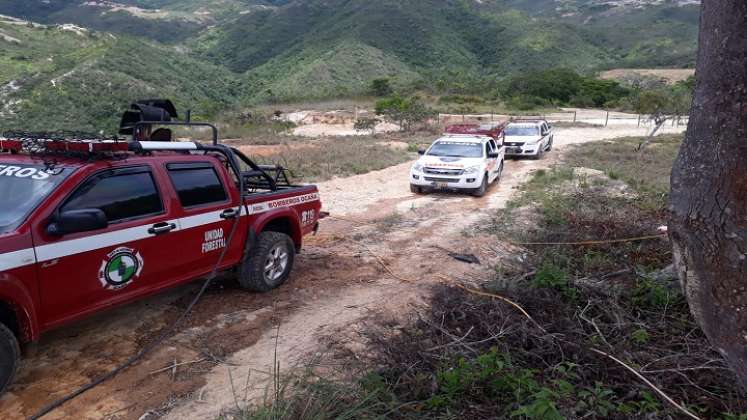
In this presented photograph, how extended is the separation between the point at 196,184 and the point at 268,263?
1.29 meters

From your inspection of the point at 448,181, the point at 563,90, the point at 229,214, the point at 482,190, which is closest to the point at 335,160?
the point at 448,181

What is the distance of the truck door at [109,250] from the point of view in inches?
147

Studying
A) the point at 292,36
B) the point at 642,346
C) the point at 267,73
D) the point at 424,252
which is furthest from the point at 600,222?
the point at 292,36

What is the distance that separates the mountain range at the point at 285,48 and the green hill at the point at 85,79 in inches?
7.4

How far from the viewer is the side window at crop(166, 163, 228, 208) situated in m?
4.86

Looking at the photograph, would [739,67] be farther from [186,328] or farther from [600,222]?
[600,222]

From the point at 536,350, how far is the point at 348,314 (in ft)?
6.95

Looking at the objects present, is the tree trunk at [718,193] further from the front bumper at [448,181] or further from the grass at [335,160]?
the grass at [335,160]

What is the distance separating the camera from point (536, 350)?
13.1ft

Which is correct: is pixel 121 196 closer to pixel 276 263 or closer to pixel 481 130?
pixel 276 263

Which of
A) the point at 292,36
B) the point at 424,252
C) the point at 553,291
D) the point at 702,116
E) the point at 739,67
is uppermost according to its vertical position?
the point at 292,36

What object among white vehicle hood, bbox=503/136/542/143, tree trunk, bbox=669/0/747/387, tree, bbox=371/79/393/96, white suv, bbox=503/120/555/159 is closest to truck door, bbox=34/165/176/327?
tree trunk, bbox=669/0/747/387

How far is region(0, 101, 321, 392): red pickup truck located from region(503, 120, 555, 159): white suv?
50.4ft

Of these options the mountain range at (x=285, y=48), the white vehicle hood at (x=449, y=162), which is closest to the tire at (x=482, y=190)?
the white vehicle hood at (x=449, y=162)
